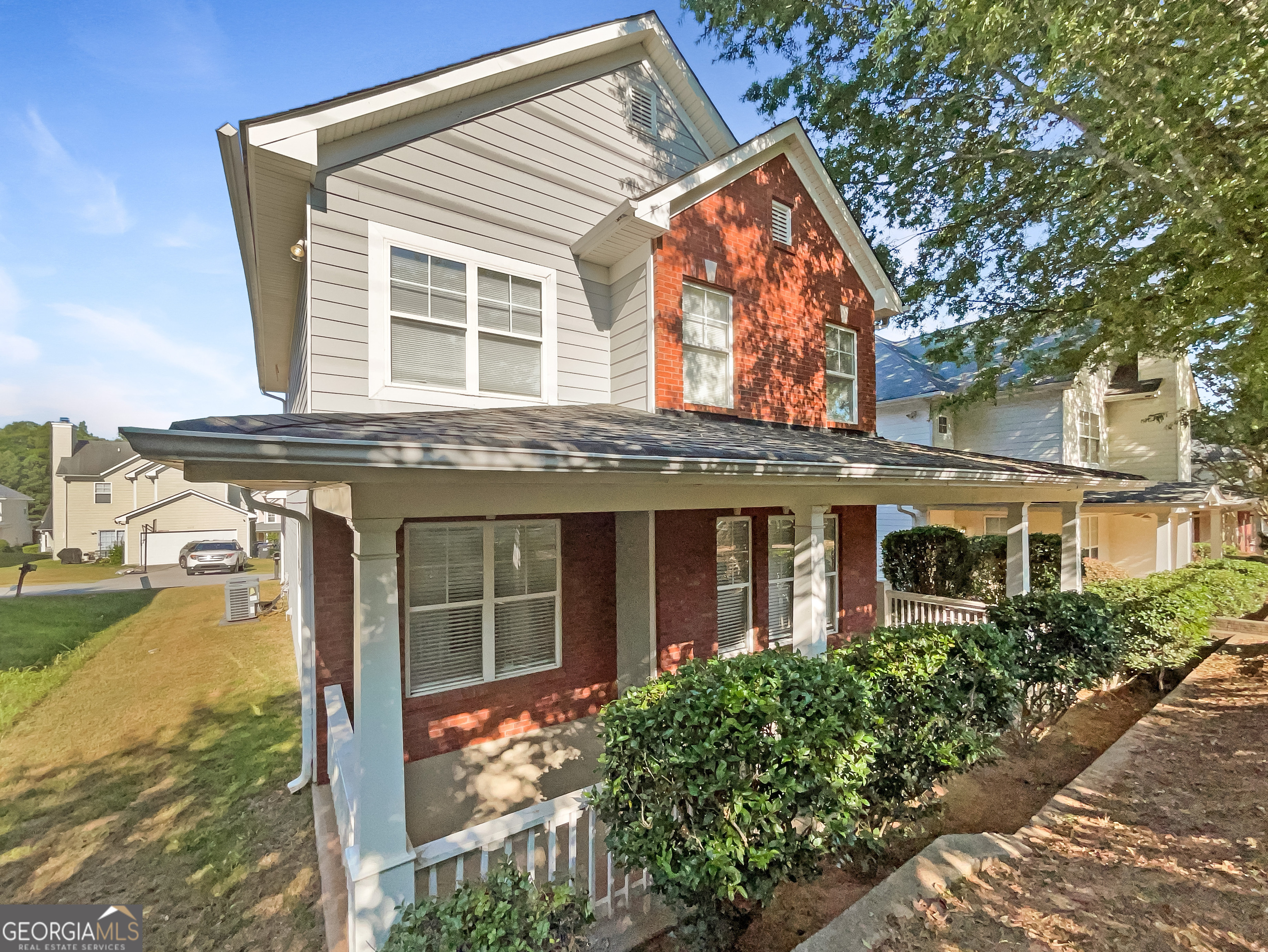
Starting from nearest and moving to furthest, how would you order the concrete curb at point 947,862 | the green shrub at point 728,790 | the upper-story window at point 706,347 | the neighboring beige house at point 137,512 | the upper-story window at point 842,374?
1. the concrete curb at point 947,862
2. the green shrub at point 728,790
3. the upper-story window at point 706,347
4. the upper-story window at point 842,374
5. the neighboring beige house at point 137,512

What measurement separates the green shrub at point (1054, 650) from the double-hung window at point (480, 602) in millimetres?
5253

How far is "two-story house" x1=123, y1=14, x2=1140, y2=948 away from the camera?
10.9 feet

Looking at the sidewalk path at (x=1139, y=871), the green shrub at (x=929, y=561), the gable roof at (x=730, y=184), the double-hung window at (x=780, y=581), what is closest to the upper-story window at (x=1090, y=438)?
the green shrub at (x=929, y=561)

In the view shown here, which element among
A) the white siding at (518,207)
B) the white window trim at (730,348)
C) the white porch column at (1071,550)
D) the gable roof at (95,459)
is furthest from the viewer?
the gable roof at (95,459)

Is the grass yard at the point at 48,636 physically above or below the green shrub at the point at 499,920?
below

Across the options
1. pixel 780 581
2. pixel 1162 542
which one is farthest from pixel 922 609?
pixel 1162 542

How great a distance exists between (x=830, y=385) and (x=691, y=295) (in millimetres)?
3275

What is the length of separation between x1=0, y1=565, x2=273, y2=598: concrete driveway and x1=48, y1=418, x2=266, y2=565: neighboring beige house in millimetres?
3936

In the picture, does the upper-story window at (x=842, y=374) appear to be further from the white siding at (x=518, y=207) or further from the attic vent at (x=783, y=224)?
the white siding at (x=518, y=207)

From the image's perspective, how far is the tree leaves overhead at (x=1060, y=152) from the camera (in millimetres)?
5367

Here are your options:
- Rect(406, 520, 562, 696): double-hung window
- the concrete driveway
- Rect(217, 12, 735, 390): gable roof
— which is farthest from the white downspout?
the concrete driveway

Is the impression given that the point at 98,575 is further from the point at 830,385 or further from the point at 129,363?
the point at 830,385

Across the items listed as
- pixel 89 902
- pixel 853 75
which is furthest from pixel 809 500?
pixel 853 75

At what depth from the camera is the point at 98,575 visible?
74.9 ft
